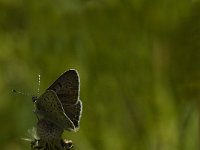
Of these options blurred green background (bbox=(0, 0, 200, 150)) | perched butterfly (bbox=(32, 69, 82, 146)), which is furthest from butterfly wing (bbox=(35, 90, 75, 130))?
blurred green background (bbox=(0, 0, 200, 150))

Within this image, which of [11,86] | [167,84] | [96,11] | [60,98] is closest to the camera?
[60,98]

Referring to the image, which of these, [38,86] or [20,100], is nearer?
[38,86]

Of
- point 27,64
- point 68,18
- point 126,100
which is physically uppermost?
point 68,18

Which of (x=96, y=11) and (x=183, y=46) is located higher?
(x=96, y=11)

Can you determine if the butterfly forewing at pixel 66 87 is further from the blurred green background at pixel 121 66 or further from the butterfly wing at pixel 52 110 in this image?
the blurred green background at pixel 121 66

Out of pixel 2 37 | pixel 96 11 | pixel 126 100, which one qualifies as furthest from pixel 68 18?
pixel 126 100

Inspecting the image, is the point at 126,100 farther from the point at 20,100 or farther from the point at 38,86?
the point at 20,100
